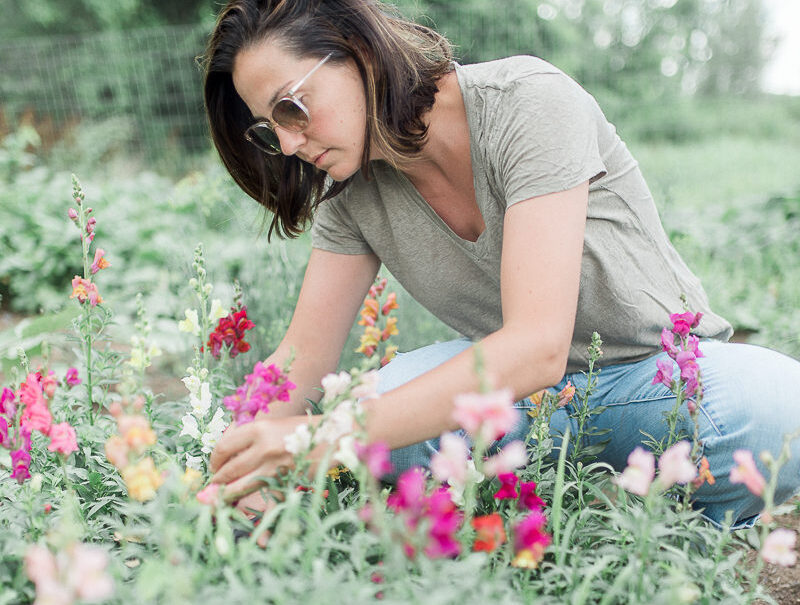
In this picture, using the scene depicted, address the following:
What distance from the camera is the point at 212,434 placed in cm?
157

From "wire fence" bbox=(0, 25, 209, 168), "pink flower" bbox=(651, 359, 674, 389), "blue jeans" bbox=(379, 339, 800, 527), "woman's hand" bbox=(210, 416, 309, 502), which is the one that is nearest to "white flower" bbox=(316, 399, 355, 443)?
"woman's hand" bbox=(210, 416, 309, 502)

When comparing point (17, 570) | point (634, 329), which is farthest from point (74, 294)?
point (634, 329)

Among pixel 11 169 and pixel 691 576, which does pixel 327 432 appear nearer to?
pixel 691 576

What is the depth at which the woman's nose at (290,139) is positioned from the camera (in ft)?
5.51

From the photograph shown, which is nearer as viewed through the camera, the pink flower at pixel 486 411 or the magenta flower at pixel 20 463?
the pink flower at pixel 486 411

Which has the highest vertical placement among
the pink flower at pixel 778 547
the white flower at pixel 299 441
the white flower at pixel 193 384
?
the white flower at pixel 299 441

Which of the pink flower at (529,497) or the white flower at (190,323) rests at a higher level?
the white flower at (190,323)

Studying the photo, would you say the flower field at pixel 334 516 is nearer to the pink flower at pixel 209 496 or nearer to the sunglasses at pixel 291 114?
the pink flower at pixel 209 496

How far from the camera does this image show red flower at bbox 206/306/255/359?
1.83 metres

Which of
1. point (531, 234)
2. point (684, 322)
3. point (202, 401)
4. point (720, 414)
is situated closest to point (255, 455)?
point (202, 401)

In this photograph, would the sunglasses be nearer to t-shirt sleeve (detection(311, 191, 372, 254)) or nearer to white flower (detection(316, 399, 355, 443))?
t-shirt sleeve (detection(311, 191, 372, 254))

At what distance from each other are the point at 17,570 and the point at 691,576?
114cm

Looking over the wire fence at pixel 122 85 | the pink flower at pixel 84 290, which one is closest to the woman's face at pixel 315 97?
the pink flower at pixel 84 290

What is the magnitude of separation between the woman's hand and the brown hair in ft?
2.44
